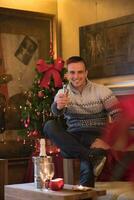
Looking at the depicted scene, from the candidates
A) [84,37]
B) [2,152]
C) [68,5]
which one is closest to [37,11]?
[68,5]

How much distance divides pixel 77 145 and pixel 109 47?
4.83ft

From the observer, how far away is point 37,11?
4.32 metres

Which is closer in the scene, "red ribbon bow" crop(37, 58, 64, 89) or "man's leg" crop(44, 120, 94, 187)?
"man's leg" crop(44, 120, 94, 187)

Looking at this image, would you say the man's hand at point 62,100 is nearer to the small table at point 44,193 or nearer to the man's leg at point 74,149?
the man's leg at point 74,149

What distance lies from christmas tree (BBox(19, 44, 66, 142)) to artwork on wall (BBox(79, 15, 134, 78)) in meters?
0.41

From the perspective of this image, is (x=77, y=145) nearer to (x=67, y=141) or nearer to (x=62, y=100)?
(x=67, y=141)

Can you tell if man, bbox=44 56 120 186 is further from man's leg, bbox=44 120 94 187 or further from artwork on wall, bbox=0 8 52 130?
artwork on wall, bbox=0 8 52 130

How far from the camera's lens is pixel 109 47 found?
377cm

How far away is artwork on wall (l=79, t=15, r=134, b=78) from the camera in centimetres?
361

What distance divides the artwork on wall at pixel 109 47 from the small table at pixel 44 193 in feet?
4.65

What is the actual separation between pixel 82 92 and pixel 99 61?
3.67 ft

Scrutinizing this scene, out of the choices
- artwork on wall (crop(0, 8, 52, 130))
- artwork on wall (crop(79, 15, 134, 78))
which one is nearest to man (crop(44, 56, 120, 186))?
artwork on wall (crop(79, 15, 134, 78))

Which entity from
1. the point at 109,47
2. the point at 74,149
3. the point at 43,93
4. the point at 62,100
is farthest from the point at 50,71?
the point at 74,149

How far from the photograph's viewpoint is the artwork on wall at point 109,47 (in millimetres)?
3613
